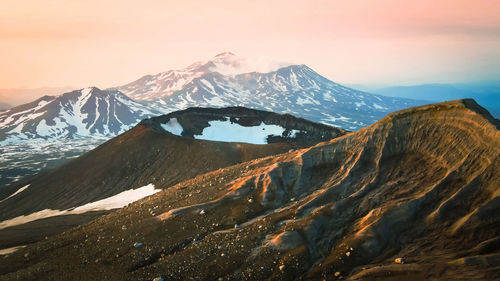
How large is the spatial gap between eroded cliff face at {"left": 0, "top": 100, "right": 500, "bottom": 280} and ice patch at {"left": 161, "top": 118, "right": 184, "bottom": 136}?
90.0m

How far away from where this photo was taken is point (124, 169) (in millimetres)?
99625

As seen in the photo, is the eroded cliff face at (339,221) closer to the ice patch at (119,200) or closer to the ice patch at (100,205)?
the ice patch at (119,200)

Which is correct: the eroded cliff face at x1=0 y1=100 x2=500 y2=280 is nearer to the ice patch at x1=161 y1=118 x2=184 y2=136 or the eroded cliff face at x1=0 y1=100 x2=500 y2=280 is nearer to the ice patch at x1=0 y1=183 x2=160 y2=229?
the ice patch at x1=0 y1=183 x2=160 y2=229

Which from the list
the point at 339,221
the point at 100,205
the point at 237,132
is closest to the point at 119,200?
the point at 100,205

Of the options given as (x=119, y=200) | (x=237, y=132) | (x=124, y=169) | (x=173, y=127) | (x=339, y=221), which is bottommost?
(x=119, y=200)

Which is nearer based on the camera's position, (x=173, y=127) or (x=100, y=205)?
(x=100, y=205)

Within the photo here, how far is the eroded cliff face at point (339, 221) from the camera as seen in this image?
23.5 m

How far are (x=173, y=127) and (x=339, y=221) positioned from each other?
110978mm

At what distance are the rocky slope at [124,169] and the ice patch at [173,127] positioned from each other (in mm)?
11536

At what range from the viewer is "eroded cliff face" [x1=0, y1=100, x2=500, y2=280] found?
77.2 ft

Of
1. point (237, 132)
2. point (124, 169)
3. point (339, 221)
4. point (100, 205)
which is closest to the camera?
point (339, 221)

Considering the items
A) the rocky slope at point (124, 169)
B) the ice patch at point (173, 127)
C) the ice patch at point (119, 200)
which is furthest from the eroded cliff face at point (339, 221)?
the ice patch at point (173, 127)

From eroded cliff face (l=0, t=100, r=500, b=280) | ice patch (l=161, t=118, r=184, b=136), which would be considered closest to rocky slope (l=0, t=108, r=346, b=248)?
ice patch (l=161, t=118, r=184, b=136)

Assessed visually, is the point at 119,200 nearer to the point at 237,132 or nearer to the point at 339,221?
the point at 237,132
